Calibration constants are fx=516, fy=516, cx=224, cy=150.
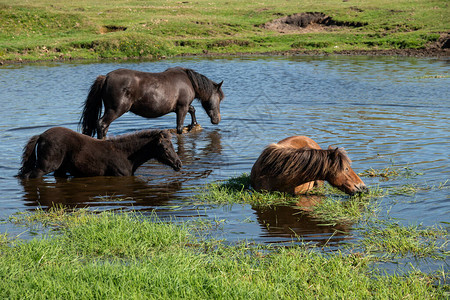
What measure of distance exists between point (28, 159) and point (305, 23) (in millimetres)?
37672

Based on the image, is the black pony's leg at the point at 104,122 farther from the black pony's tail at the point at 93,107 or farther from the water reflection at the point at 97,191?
the water reflection at the point at 97,191

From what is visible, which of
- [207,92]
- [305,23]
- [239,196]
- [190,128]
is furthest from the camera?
[305,23]

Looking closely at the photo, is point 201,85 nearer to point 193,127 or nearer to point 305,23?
point 193,127

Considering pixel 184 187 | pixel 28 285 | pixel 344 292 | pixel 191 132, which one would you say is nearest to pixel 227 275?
pixel 344 292

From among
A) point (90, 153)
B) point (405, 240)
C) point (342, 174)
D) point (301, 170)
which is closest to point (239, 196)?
point (301, 170)

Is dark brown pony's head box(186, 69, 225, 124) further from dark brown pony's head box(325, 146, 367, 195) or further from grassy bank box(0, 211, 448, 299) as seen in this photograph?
grassy bank box(0, 211, 448, 299)

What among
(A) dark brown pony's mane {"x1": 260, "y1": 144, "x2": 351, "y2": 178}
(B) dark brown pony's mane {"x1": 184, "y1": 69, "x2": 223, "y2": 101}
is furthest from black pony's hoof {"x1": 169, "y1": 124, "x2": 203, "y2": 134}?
(A) dark brown pony's mane {"x1": 260, "y1": 144, "x2": 351, "y2": 178}

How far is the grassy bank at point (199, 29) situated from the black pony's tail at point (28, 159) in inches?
866

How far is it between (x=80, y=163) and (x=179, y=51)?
25.1m

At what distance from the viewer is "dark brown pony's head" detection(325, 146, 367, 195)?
258 inches

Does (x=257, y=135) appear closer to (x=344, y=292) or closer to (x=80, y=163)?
(x=80, y=163)

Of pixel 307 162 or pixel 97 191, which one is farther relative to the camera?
pixel 97 191

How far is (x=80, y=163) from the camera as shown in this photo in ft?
27.1

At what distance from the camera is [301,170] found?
666cm
